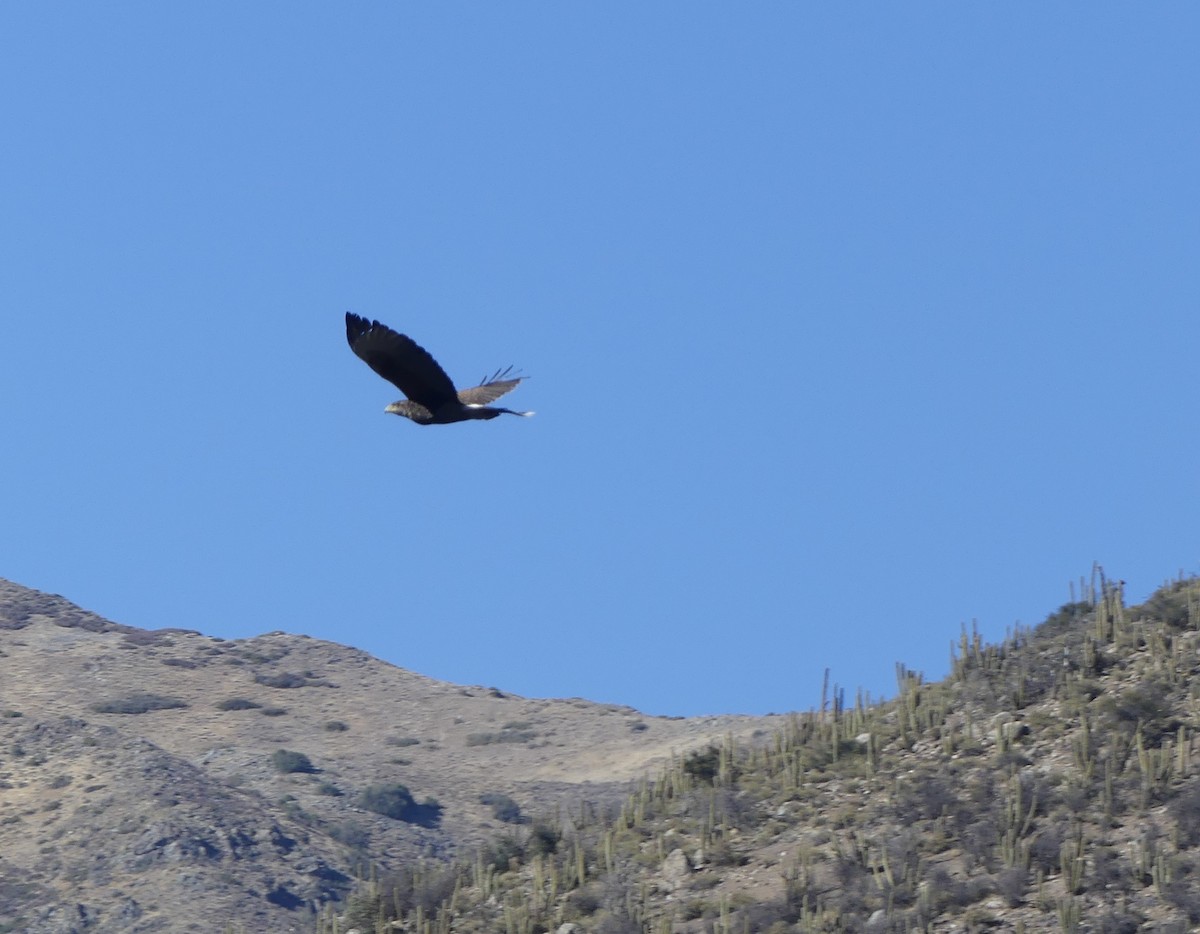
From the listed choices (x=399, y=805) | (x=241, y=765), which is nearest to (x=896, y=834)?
(x=399, y=805)

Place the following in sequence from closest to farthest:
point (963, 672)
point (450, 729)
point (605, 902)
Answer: point (605, 902), point (963, 672), point (450, 729)

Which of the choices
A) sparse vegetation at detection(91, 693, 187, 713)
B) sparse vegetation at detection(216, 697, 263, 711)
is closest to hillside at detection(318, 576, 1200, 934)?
sparse vegetation at detection(91, 693, 187, 713)

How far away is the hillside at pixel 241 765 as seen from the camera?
53.2m

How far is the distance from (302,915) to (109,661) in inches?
1430

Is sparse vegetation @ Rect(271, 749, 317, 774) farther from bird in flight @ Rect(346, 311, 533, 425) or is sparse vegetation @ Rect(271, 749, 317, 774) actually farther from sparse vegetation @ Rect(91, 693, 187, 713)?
bird in flight @ Rect(346, 311, 533, 425)

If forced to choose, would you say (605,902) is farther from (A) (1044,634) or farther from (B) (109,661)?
(B) (109,661)

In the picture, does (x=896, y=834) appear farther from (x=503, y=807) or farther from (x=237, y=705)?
(x=237, y=705)

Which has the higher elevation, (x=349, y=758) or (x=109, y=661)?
(x=109, y=661)

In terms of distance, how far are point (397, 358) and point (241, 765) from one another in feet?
169

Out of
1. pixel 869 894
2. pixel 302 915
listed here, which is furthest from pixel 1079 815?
pixel 302 915

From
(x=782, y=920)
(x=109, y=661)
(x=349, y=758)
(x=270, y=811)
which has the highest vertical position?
(x=109, y=661)

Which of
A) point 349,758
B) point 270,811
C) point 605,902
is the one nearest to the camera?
point 605,902

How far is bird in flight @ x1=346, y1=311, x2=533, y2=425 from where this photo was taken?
20984 millimetres

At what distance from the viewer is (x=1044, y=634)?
108ft
